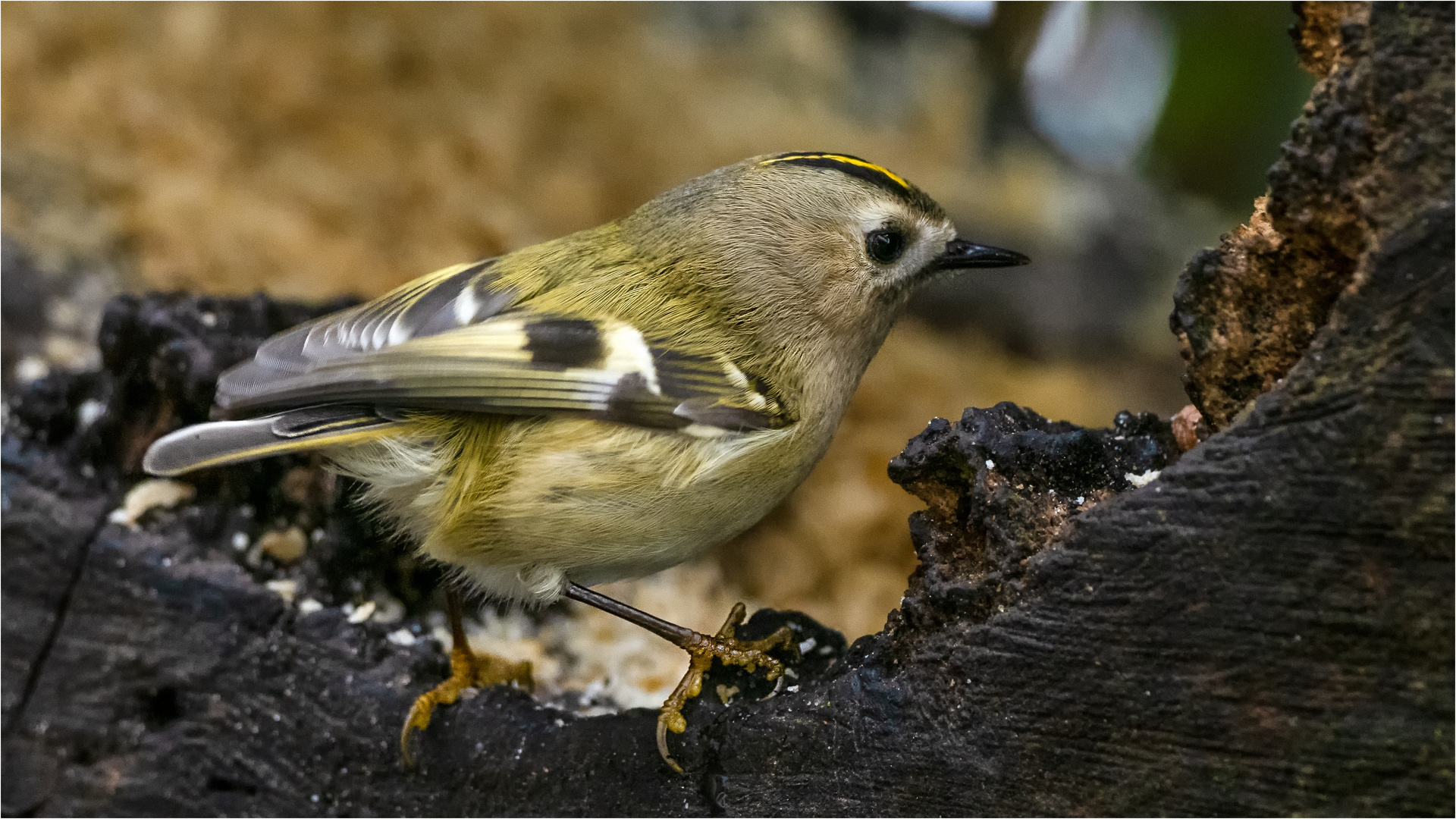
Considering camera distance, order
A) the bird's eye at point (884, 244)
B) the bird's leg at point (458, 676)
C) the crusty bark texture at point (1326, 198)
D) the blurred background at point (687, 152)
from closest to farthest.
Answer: the crusty bark texture at point (1326, 198)
the bird's leg at point (458, 676)
the bird's eye at point (884, 244)
the blurred background at point (687, 152)

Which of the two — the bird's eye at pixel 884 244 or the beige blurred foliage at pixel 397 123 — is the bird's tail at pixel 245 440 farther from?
the beige blurred foliage at pixel 397 123

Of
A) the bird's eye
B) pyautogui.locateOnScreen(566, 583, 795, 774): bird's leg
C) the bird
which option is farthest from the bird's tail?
the bird's eye

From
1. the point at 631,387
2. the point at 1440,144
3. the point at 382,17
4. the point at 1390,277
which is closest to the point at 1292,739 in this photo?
the point at 1390,277

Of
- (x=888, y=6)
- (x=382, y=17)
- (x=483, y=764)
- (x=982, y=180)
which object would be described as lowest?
(x=483, y=764)

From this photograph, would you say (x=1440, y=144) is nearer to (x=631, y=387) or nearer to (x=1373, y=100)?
(x=1373, y=100)

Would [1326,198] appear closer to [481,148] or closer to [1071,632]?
[1071,632]

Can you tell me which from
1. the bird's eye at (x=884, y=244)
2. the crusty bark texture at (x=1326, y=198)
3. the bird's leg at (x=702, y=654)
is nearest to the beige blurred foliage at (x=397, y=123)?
the bird's eye at (x=884, y=244)
